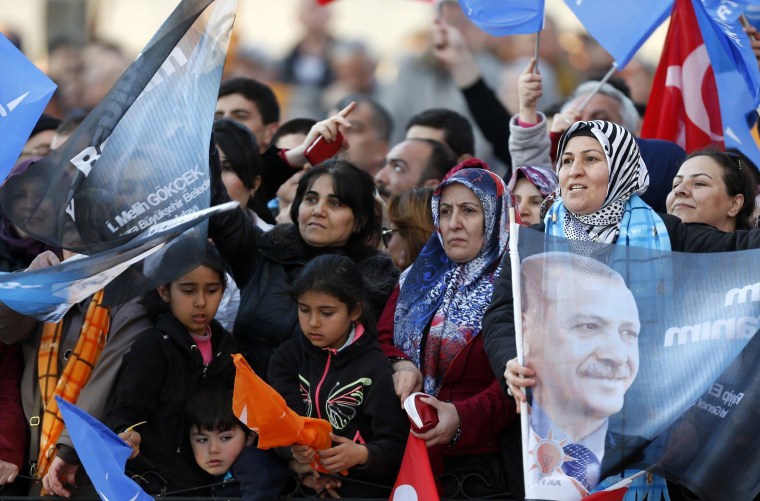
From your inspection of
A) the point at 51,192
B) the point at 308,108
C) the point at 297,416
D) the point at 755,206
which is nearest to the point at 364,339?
the point at 297,416

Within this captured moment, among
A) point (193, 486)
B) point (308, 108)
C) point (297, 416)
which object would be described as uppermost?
point (308, 108)

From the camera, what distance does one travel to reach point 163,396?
5.86 metres

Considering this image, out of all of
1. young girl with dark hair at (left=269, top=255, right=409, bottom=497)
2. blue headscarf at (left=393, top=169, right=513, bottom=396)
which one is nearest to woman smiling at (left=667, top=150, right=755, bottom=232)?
blue headscarf at (left=393, top=169, right=513, bottom=396)

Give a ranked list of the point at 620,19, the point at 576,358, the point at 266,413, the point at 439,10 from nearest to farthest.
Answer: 1. the point at 576,358
2. the point at 266,413
3. the point at 620,19
4. the point at 439,10

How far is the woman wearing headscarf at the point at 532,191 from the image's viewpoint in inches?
265

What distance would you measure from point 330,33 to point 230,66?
104 cm

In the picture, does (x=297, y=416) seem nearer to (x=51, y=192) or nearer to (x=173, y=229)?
(x=173, y=229)

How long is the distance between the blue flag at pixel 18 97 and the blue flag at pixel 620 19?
2.44 m

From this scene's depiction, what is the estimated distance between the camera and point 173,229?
540cm

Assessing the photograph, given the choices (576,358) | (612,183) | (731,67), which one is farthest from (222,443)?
(731,67)

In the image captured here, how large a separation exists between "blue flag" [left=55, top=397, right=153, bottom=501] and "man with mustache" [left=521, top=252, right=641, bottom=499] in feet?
5.00

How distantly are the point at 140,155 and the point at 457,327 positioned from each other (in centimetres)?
142

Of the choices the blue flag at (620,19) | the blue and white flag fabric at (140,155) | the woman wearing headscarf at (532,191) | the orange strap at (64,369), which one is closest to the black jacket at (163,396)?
the orange strap at (64,369)

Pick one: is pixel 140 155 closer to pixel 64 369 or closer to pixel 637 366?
pixel 64 369
